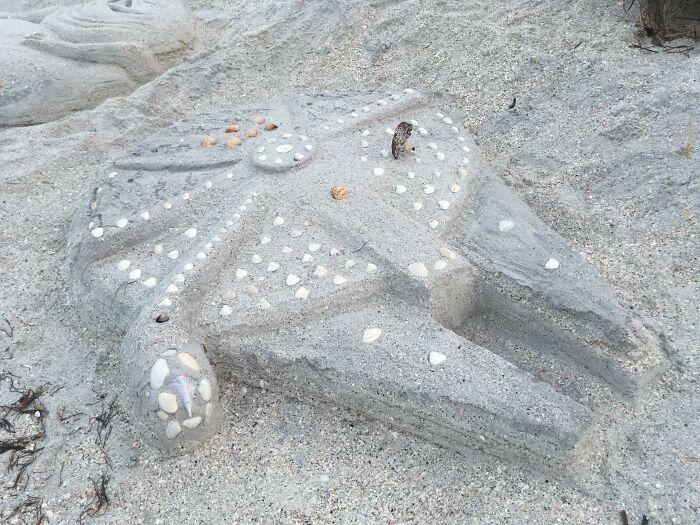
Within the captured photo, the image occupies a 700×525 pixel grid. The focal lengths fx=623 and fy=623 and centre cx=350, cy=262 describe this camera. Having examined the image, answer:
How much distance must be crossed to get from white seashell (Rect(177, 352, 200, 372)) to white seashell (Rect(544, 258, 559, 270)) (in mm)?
1291

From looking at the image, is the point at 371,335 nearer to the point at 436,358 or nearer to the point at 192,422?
the point at 436,358

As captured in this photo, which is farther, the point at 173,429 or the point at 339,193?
the point at 339,193

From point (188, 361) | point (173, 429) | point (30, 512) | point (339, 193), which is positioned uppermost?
point (339, 193)

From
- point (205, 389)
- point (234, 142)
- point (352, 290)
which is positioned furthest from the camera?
point (234, 142)

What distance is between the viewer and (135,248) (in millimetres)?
2566

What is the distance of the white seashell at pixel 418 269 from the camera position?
7.23 feet

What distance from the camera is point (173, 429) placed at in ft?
6.48

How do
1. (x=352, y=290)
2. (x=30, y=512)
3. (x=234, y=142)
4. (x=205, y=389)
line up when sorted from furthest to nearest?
(x=234, y=142) < (x=352, y=290) < (x=205, y=389) < (x=30, y=512)

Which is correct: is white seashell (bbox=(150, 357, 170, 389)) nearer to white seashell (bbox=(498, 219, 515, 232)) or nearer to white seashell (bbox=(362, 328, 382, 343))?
white seashell (bbox=(362, 328, 382, 343))

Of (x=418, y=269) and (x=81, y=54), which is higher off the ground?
(x=418, y=269)

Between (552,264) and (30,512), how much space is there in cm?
192

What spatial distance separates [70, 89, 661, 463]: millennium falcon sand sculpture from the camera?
198 cm

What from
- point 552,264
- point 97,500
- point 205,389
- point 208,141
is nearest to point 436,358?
point 552,264

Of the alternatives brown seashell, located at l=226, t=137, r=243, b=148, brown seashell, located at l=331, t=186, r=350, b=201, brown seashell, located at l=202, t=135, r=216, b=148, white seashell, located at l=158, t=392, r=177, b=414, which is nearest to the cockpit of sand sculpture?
brown seashell, located at l=202, t=135, r=216, b=148
